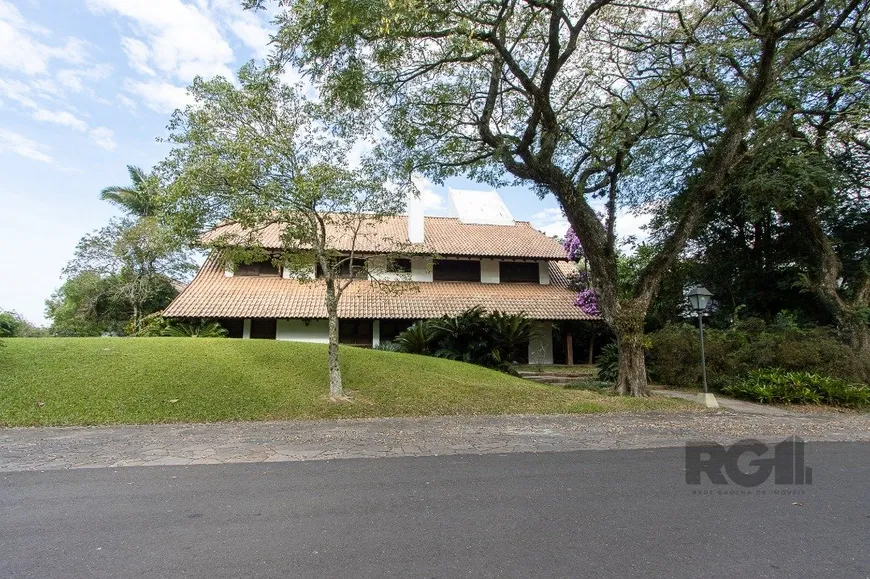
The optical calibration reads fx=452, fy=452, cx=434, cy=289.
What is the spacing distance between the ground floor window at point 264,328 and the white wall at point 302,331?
190 mm

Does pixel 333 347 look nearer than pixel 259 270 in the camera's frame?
Yes

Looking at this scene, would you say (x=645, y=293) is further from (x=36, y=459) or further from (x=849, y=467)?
(x=36, y=459)

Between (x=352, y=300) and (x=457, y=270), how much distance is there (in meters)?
4.79

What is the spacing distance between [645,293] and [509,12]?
6976 millimetres

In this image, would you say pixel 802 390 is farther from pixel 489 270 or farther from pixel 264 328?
pixel 264 328

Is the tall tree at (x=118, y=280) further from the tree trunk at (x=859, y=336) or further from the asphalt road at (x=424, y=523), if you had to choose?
the tree trunk at (x=859, y=336)

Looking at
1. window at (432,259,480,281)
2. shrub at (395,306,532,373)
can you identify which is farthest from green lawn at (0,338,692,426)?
window at (432,259,480,281)

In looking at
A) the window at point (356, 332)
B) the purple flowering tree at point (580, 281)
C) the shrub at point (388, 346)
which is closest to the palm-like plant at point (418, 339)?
the shrub at point (388, 346)

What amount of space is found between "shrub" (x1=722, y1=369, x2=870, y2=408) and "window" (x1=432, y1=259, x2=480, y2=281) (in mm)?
10395

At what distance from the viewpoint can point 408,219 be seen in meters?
20.5

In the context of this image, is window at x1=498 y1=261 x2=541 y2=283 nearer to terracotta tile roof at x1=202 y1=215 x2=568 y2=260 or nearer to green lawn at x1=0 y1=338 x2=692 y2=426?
terracotta tile roof at x1=202 y1=215 x2=568 y2=260

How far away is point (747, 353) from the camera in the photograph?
1250 centimetres

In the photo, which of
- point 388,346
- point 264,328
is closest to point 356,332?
point 388,346

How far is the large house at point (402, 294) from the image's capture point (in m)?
16.2
